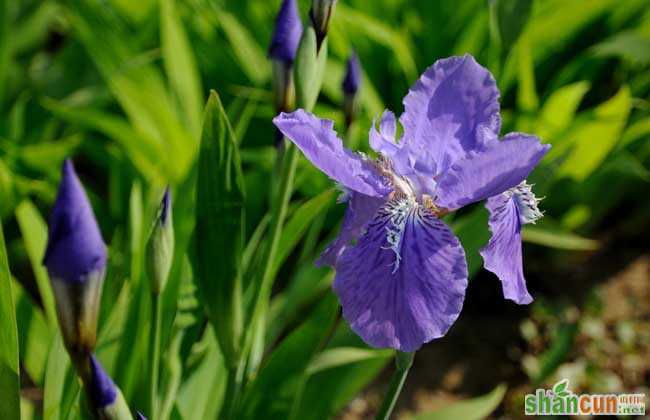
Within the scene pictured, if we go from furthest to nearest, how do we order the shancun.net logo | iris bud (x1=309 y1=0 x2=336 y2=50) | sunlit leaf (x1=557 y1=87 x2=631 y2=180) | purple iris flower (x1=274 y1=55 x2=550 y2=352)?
sunlit leaf (x1=557 y1=87 x2=631 y2=180), the shancun.net logo, iris bud (x1=309 y1=0 x2=336 y2=50), purple iris flower (x1=274 y1=55 x2=550 y2=352)

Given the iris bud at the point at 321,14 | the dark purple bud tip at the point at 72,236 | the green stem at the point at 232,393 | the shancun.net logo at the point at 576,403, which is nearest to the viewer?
the dark purple bud tip at the point at 72,236

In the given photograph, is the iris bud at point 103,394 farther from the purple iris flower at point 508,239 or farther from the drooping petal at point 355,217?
the purple iris flower at point 508,239

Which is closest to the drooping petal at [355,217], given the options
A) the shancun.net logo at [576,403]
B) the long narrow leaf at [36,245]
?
the long narrow leaf at [36,245]

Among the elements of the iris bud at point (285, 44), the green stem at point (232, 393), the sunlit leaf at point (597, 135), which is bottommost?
the sunlit leaf at point (597, 135)

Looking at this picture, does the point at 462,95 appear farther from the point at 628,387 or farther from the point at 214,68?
the point at 214,68

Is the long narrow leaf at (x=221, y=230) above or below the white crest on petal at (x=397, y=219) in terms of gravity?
below

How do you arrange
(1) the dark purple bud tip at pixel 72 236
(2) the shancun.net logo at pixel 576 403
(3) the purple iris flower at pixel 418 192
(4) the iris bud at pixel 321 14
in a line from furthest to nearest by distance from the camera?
(2) the shancun.net logo at pixel 576 403
(4) the iris bud at pixel 321 14
(3) the purple iris flower at pixel 418 192
(1) the dark purple bud tip at pixel 72 236

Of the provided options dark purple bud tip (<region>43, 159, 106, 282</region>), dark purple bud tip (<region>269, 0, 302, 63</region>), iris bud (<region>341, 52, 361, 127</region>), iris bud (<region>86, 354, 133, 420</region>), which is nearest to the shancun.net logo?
iris bud (<region>341, 52, 361, 127</region>)

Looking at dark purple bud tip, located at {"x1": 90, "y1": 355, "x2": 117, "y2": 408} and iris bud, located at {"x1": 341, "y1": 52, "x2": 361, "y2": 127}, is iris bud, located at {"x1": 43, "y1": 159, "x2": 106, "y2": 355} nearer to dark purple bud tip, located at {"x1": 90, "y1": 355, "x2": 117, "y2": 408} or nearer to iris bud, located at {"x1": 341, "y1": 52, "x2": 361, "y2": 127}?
dark purple bud tip, located at {"x1": 90, "y1": 355, "x2": 117, "y2": 408}
